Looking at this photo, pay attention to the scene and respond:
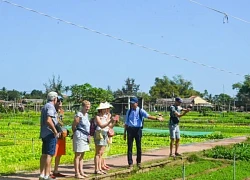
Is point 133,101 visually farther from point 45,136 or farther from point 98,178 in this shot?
point 45,136

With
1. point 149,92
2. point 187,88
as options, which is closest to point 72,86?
point 149,92

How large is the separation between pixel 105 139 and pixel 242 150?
5633 millimetres

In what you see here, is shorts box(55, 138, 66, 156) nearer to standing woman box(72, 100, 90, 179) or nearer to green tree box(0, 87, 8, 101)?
standing woman box(72, 100, 90, 179)

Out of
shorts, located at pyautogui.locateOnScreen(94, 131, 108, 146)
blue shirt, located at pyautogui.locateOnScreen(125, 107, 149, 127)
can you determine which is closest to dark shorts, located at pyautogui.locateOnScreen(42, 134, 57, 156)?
shorts, located at pyautogui.locateOnScreen(94, 131, 108, 146)

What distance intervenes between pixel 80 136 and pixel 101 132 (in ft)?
2.66

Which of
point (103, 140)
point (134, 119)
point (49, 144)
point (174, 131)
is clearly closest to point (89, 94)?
point (174, 131)

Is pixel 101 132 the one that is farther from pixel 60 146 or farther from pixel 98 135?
pixel 60 146

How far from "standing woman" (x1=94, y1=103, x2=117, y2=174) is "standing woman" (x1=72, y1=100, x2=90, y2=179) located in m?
0.55

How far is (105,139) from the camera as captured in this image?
33.6 feet

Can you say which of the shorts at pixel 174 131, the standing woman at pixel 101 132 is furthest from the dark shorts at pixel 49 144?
the shorts at pixel 174 131

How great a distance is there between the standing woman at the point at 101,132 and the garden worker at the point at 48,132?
1.54 meters

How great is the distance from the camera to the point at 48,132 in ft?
28.0

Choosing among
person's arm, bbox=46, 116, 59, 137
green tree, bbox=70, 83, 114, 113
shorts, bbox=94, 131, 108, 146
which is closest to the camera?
person's arm, bbox=46, 116, 59, 137

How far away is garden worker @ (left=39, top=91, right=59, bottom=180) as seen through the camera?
8469 millimetres
